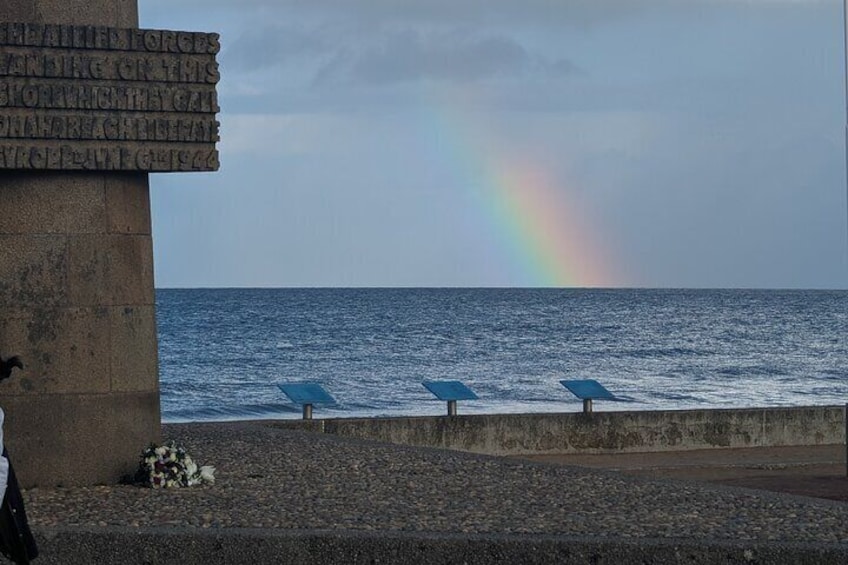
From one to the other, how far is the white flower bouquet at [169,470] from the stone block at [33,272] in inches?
53.1

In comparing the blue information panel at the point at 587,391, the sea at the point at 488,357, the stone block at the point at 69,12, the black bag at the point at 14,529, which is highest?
the stone block at the point at 69,12

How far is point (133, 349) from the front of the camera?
11484mm

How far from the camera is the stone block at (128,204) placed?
37.4 ft

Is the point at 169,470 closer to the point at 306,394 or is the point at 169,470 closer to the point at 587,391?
the point at 306,394

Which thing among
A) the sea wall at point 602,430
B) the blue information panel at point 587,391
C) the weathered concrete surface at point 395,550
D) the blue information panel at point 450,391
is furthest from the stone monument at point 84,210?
the blue information panel at point 587,391

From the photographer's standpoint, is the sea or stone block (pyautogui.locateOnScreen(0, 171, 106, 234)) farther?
the sea

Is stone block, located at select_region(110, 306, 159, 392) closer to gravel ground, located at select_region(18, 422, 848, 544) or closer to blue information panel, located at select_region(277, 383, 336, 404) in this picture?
gravel ground, located at select_region(18, 422, 848, 544)

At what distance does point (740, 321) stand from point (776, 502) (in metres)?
90.4

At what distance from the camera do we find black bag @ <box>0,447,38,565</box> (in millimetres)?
7414

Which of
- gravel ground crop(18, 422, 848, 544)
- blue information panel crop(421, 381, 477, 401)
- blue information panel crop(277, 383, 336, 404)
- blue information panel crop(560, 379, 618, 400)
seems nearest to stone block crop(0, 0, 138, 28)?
gravel ground crop(18, 422, 848, 544)

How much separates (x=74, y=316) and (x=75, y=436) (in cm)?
91

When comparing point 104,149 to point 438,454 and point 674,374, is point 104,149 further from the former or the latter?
point 674,374

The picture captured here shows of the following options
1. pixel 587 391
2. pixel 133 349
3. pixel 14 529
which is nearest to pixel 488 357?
pixel 587 391

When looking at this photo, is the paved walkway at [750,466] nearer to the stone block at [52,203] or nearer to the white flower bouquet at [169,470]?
the white flower bouquet at [169,470]
